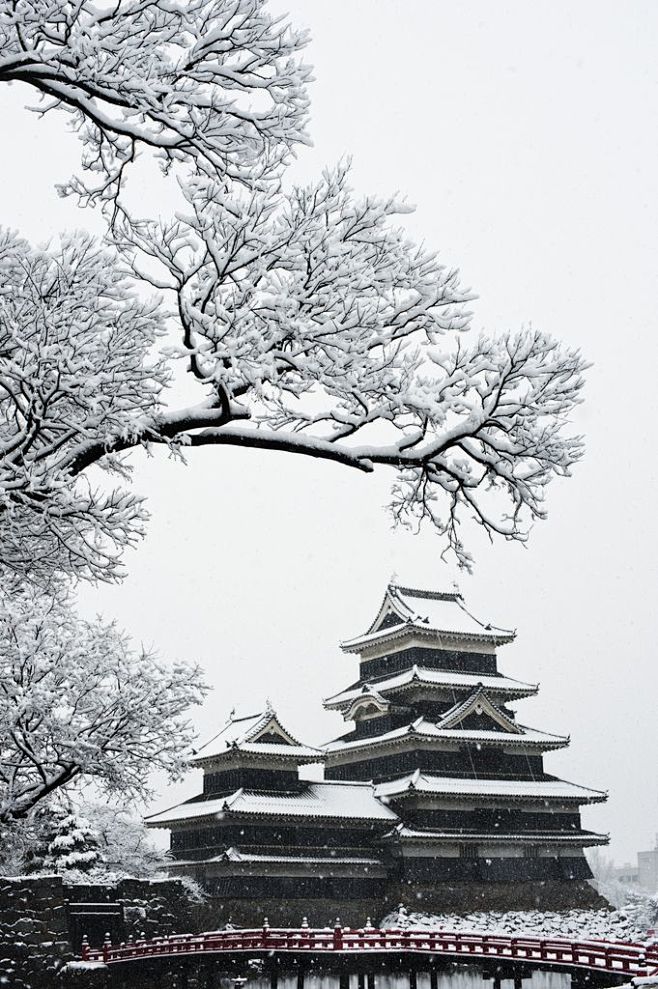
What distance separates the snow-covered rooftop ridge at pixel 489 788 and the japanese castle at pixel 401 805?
74 millimetres

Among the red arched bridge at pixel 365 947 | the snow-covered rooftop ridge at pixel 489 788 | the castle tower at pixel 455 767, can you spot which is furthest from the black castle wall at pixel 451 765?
the red arched bridge at pixel 365 947

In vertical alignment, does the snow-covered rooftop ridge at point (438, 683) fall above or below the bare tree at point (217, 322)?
above

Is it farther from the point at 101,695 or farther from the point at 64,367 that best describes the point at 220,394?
the point at 101,695

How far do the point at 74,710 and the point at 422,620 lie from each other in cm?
2599

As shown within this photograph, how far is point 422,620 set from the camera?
130ft

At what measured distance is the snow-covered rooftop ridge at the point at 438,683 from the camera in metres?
37.9

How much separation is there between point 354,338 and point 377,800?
103 ft

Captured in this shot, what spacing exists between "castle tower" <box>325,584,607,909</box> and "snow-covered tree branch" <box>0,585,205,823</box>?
2093 cm

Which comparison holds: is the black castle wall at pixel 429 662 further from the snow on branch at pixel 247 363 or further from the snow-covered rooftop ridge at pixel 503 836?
the snow on branch at pixel 247 363

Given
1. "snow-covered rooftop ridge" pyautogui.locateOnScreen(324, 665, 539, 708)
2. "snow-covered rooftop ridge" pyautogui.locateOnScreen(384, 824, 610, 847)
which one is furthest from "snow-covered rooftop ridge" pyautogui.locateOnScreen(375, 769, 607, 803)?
"snow-covered rooftop ridge" pyautogui.locateOnScreen(324, 665, 539, 708)

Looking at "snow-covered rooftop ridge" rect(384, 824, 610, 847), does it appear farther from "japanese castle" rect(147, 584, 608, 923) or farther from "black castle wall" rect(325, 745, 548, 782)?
"black castle wall" rect(325, 745, 548, 782)

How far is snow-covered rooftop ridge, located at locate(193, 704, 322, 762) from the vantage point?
3378cm

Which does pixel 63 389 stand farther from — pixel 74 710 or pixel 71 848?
pixel 71 848

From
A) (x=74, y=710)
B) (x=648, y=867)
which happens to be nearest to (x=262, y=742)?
(x=74, y=710)
